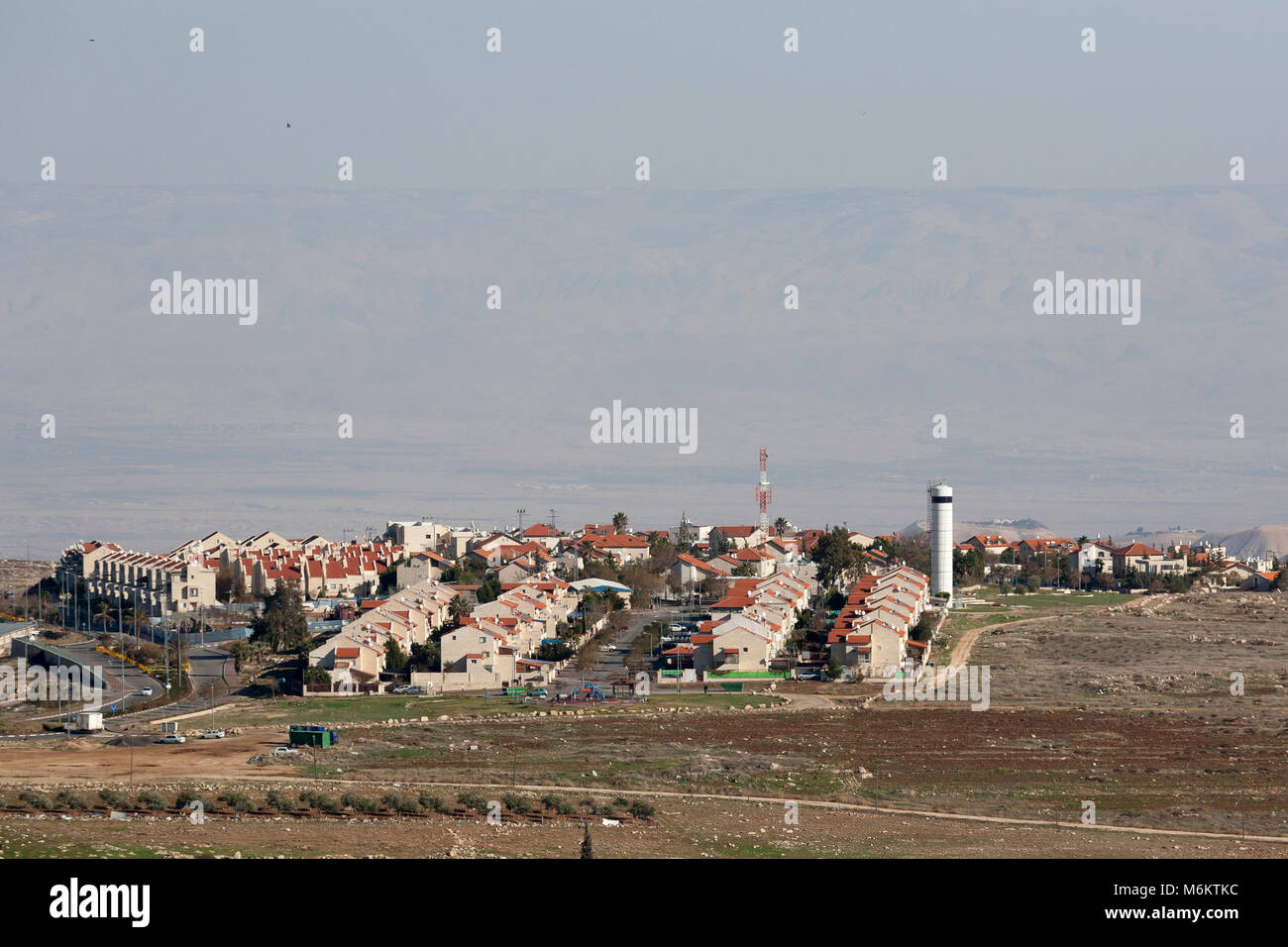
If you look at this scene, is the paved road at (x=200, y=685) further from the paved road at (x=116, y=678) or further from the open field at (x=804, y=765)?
the open field at (x=804, y=765)

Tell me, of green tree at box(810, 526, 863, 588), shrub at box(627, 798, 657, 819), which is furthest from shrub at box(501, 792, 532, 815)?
green tree at box(810, 526, 863, 588)

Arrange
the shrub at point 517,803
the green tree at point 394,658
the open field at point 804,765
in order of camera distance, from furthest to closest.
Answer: the green tree at point 394,658, the shrub at point 517,803, the open field at point 804,765

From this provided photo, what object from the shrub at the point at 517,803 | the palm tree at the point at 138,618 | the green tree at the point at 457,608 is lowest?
the shrub at the point at 517,803

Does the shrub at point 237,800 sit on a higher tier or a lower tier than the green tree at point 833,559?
lower

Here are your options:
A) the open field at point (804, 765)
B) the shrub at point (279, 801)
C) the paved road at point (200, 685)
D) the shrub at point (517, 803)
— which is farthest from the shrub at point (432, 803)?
the paved road at point (200, 685)

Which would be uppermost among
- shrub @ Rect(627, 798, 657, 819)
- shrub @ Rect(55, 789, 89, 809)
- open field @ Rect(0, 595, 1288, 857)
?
shrub @ Rect(55, 789, 89, 809)

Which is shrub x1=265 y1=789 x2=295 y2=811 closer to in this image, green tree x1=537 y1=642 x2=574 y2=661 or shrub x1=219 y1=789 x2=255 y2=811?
shrub x1=219 y1=789 x2=255 y2=811

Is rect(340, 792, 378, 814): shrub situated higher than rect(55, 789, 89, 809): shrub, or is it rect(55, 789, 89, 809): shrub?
rect(55, 789, 89, 809): shrub
